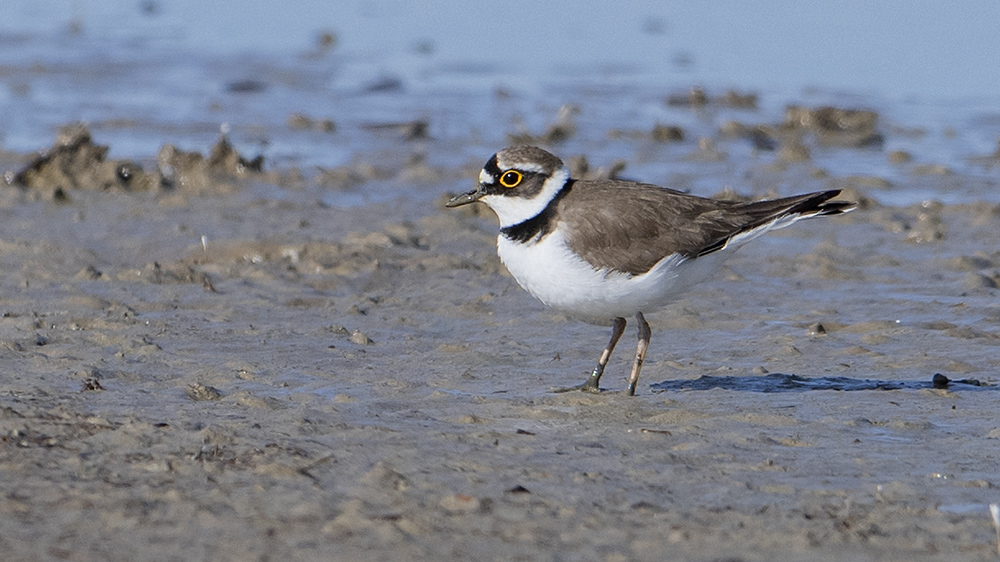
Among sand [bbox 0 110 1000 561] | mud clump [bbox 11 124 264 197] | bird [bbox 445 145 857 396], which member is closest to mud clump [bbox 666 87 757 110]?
sand [bbox 0 110 1000 561]

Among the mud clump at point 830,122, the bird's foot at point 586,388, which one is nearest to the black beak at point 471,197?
the bird's foot at point 586,388

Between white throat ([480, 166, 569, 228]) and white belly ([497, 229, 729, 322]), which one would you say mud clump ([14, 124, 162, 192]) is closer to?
white throat ([480, 166, 569, 228])

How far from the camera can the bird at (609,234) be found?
6.82 m

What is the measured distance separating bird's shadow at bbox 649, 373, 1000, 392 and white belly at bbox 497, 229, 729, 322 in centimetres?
A: 50

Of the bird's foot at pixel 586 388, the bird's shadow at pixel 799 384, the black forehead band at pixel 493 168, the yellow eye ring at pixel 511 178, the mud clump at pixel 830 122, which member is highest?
the black forehead band at pixel 493 168

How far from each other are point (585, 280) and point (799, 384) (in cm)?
138

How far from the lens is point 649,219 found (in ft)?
23.1

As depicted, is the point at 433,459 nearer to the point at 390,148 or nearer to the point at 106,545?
the point at 106,545

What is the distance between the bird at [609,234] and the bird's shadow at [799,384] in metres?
0.36

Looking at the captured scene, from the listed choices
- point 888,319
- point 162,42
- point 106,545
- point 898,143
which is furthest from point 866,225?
point 162,42

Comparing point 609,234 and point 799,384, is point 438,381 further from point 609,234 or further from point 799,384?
point 799,384

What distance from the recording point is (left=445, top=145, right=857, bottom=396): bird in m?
6.82

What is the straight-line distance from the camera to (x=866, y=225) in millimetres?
10852

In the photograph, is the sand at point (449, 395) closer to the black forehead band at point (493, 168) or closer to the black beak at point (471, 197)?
the black beak at point (471, 197)
